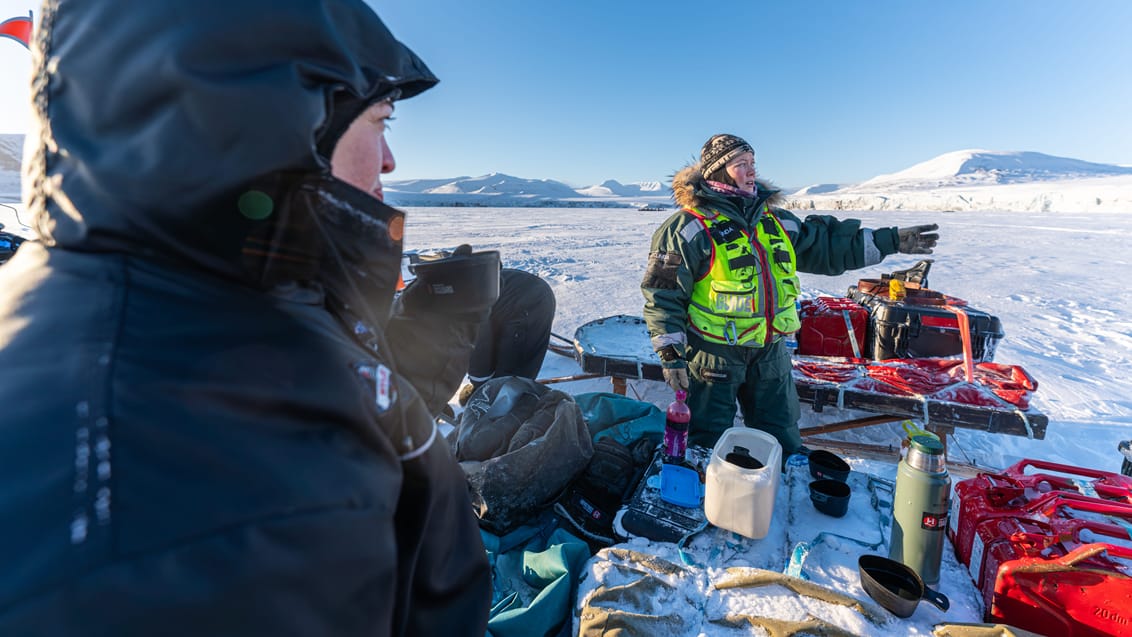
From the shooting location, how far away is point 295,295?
0.67 meters

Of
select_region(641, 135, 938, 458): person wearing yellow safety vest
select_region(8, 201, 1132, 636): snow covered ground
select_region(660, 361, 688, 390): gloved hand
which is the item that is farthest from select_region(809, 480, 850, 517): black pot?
select_region(660, 361, 688, 390): gloved hand

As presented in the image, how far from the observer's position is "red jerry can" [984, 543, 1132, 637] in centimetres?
136

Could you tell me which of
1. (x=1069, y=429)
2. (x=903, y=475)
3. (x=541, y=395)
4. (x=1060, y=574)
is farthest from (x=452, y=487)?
(x=1069, y=429)

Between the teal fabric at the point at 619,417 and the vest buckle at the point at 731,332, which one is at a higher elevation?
the vest buckle at the point at 731,332

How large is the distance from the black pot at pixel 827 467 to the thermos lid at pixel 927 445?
0.56m

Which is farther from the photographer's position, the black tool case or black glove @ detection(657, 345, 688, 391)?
the black tool case

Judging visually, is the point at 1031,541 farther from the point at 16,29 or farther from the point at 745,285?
the point at 16,29

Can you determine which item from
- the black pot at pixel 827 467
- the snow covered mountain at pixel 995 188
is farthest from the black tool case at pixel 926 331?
the snow covered mountain at pixel 995 188

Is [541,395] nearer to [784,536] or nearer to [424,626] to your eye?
[784,536]

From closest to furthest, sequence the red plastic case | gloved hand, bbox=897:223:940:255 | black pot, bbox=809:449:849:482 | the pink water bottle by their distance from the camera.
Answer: black pot, bbox=809:449:849:482
the pink water bottle
gloved hand, bbox=897:223:940:255
the red plastic case

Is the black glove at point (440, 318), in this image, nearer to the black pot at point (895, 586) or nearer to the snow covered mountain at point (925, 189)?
the black pot at point (895, 586)

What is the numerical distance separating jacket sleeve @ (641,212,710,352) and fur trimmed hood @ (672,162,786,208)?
0.14m

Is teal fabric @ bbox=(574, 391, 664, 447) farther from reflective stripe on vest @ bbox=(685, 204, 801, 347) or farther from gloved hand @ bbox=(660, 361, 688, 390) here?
reflective stripe on vest @ bbox=(685, 204, 801, 347)

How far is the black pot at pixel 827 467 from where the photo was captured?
211cm
